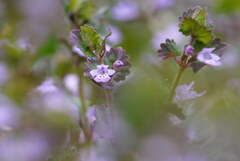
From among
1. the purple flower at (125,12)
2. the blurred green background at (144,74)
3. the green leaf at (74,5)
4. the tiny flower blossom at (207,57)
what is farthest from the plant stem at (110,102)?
the purple flower at (125,12)

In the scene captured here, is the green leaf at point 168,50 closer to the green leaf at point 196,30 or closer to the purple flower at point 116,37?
the green leaf at point 196,30

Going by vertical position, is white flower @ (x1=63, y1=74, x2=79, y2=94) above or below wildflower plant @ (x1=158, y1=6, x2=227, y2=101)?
above

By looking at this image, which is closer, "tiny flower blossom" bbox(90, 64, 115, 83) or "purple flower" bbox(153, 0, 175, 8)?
"tiny flower blossom" bbox(90, 64, 115, 83)

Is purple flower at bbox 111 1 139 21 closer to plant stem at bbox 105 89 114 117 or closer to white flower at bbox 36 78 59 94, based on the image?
white flower at bbox 36 78 59 94

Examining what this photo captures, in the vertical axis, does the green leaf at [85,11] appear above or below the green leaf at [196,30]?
above

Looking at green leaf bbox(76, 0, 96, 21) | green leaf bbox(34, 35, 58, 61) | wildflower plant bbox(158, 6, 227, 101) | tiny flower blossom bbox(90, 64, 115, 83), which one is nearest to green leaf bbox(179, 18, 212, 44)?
wildflower plant bbox(158, 6, 227, 101)

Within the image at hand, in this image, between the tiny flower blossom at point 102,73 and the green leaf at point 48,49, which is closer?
the tiny flower blossom at point 102,73

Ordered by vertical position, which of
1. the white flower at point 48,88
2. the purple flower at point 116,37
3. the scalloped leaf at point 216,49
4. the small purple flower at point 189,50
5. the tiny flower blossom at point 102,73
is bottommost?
the tiny flower blossom at point 102,73

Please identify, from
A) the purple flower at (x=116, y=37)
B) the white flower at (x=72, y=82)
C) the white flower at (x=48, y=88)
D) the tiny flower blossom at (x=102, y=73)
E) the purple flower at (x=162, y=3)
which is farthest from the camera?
the purple flower at (x=162, y=3)
